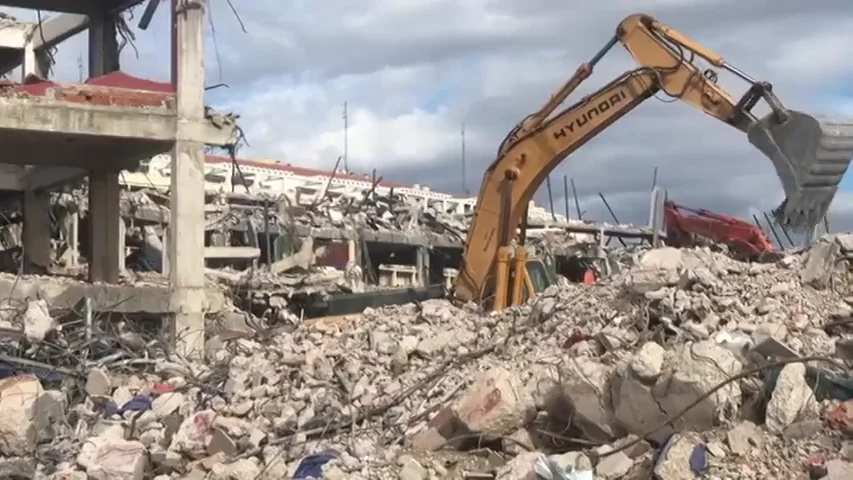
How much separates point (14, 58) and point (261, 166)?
656 inches

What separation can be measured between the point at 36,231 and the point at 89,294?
288 inches

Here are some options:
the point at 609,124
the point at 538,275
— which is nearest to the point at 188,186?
the point at 538,275

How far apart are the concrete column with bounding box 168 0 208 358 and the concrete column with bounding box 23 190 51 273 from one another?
6.76m

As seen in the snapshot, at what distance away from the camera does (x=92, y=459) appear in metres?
8.86

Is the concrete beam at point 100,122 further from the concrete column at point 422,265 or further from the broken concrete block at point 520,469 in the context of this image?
the concrete column at point 422,265

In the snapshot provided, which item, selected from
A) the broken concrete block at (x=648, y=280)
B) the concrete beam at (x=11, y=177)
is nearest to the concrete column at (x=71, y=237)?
the concrete beam at (x=11, y=177)

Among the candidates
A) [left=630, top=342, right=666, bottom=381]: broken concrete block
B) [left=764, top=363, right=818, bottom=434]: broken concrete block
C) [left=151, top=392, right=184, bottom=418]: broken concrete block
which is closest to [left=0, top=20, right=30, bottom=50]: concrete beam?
[left=151, top=392, right=184, bottom=418]: broken concrete block

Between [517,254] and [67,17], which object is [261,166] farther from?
[517,254]

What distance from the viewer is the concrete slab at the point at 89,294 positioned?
42.2 feet

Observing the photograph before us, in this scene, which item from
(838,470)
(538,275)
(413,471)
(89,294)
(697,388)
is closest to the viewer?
(838,470)

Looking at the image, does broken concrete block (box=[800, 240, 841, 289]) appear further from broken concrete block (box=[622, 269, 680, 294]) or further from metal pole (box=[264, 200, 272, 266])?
metal pole (box=[264, 200, 272, 266])

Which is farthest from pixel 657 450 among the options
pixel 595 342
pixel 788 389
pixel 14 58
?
pixel 14 58

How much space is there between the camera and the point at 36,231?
1970 cm

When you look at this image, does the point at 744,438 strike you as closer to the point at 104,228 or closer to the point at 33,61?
the point at 104,228
